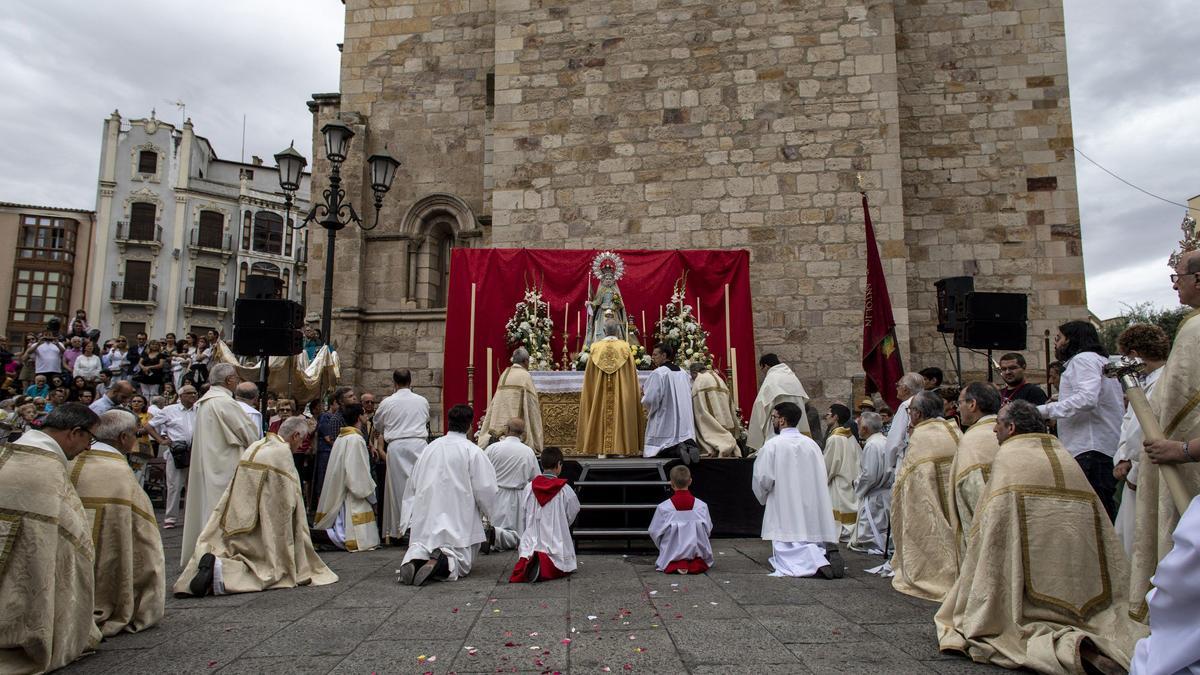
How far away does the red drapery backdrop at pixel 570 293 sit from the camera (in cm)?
1248

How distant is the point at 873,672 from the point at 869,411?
4890 millimetres

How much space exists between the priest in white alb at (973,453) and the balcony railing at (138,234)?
132ft

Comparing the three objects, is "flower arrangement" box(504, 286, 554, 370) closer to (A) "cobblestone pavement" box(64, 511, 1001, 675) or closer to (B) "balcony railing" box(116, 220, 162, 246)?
(A) "cobblestone pavement" box(64, 511, 1001, 675)

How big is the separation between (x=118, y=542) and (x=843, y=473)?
22.4ft

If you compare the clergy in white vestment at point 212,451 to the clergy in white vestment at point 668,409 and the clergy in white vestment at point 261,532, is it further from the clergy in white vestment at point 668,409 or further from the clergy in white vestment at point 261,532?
the clergy in white vestment at point 668,409

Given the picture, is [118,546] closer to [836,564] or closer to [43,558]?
[43,558]

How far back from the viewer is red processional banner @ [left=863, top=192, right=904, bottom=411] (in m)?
11.4

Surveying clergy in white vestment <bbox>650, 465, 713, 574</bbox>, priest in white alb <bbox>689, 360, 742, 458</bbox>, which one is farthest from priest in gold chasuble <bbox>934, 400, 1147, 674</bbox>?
priest in white alb <bbox>689, 360, 742, 458</bbox>

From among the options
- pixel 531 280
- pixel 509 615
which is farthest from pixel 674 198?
pixel 509 615

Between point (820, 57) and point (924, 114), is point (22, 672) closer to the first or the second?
point (820, 57)

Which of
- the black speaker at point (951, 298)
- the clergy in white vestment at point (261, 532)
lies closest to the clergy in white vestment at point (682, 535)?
the clergy in white vestment at point (261, 532)

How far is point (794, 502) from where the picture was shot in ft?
22.1

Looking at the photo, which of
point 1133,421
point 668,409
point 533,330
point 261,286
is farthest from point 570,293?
point 1133,421

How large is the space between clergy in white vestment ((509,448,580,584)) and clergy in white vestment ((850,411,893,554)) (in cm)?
282
